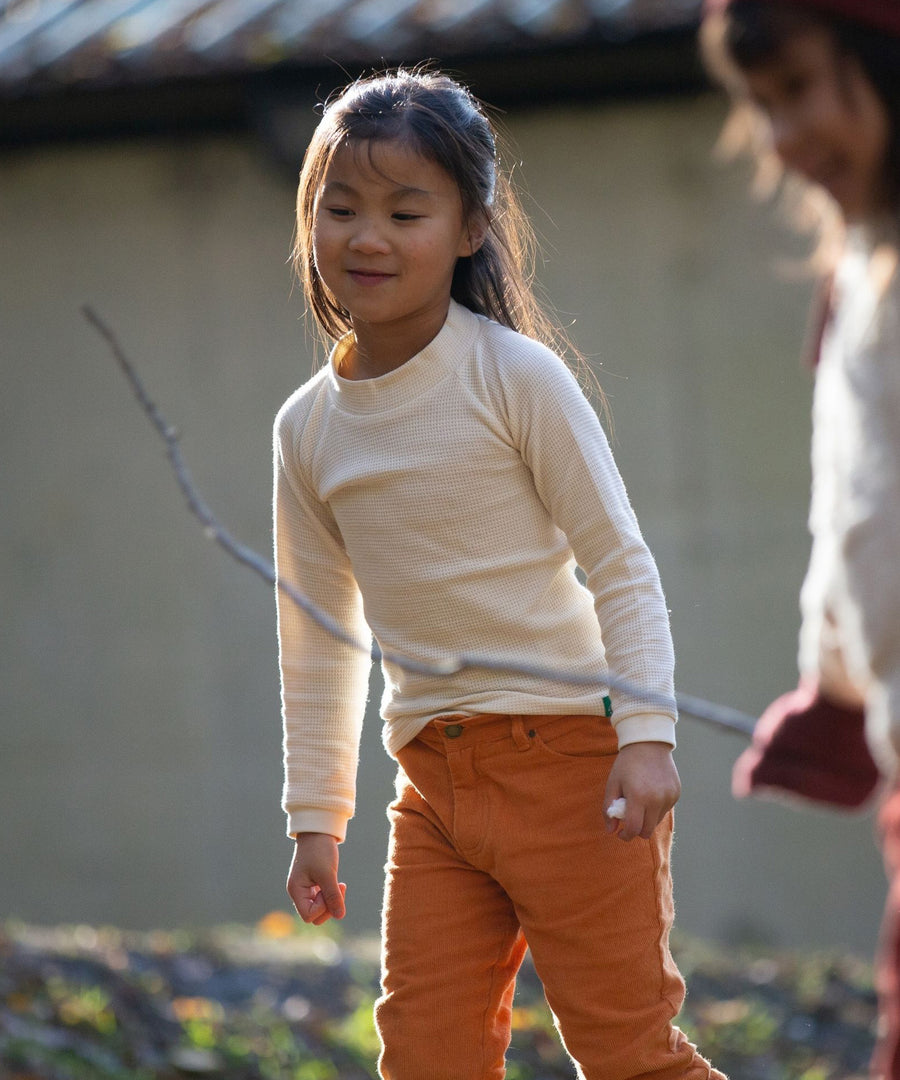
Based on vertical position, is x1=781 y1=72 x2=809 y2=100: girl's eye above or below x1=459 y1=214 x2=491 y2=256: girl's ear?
above

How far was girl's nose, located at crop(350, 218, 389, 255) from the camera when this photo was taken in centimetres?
207

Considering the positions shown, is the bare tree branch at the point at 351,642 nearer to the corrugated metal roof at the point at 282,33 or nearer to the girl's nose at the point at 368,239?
the girl's nose at the point at 368,239

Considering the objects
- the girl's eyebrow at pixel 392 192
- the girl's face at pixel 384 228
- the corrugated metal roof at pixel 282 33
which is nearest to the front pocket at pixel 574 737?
the girl's face at pixel 384 228

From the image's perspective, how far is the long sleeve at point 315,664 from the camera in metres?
2.28

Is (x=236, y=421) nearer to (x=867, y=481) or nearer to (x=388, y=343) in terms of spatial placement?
(x=388, y=343)

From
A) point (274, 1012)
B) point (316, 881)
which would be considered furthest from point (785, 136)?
point (274, 1012)

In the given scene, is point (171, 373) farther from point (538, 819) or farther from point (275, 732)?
point (538, 819)

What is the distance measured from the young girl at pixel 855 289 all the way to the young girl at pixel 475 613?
0.69 m

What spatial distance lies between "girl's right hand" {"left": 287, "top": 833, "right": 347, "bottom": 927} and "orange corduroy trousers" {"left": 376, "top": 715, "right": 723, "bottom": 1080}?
0.12m

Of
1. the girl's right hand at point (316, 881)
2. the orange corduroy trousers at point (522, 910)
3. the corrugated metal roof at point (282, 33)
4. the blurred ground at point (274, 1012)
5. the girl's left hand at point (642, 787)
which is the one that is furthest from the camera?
the corrugated metal roof at point (282, 33)

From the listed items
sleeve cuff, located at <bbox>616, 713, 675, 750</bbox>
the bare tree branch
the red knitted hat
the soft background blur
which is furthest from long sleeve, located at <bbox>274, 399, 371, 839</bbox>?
the soft background blur

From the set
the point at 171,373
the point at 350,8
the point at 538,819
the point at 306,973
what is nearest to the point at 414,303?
the point at 538,819

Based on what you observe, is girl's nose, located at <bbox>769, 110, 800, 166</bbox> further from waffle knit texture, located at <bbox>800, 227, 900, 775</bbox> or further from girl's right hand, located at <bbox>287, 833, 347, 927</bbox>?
girl's right hand, located at <bbox>287, 833, 347, 927</bbox>

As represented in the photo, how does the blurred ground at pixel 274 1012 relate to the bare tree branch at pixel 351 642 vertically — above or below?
below
